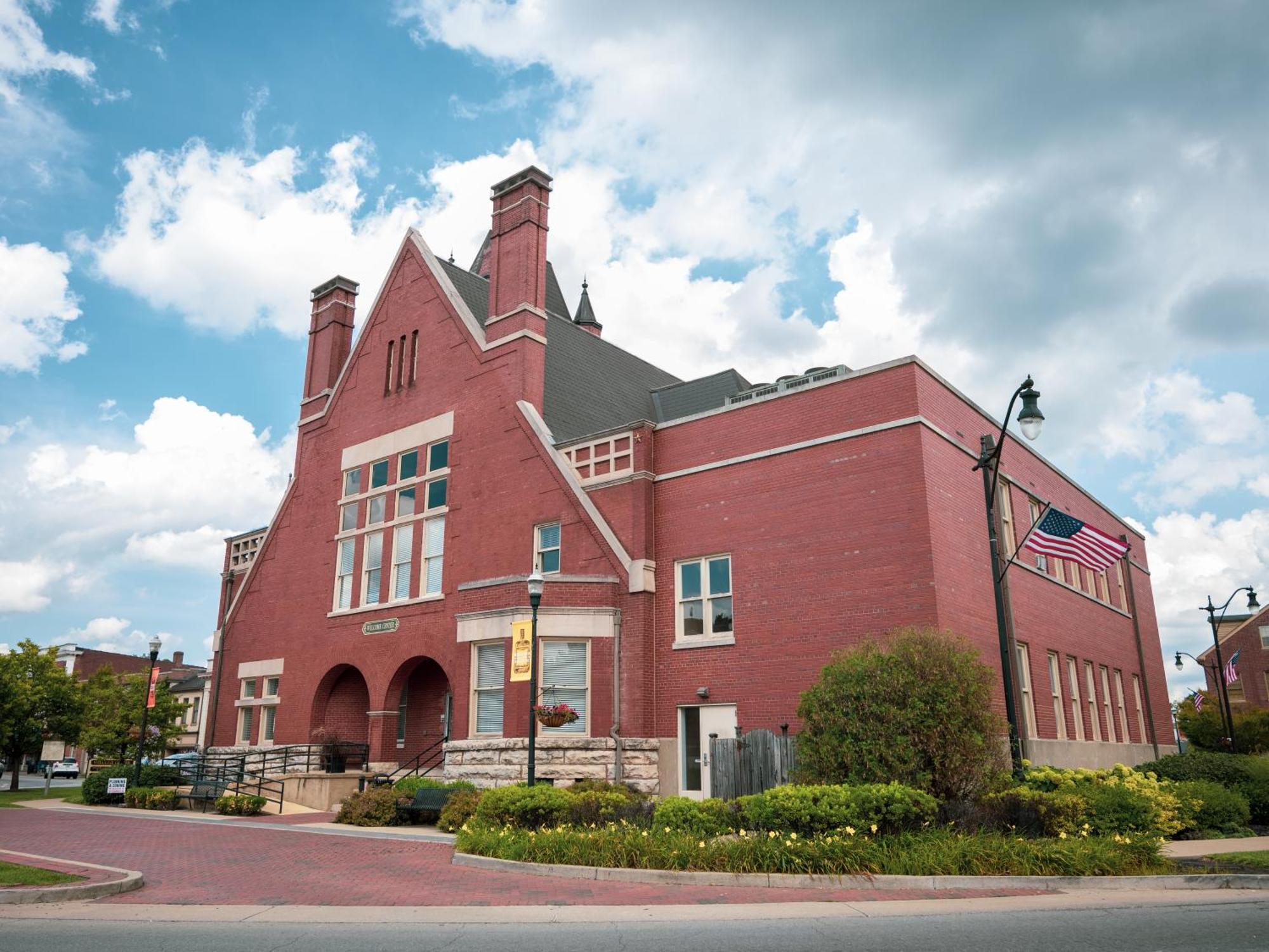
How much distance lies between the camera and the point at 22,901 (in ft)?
38.6

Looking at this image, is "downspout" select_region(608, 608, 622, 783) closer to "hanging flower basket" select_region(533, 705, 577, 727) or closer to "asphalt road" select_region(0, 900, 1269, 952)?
"hanging flower basket" select_region(533, 705, 577, 727)

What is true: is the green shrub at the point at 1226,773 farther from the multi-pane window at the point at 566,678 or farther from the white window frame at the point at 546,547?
the white window frame at the point at 546,547

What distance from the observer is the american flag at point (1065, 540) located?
2084 cm

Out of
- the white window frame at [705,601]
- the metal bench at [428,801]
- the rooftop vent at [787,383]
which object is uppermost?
the rooftop vent at [787,383]

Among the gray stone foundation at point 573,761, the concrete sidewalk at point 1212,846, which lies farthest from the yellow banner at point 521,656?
the concrete sidewalk at point 1212,846

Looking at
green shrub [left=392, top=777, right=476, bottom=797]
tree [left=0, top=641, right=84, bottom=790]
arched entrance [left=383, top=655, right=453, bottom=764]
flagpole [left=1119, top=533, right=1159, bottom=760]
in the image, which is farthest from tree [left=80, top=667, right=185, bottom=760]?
flagpole [left=1119, top=533, right=1159, bottom=760]

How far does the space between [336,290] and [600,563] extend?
19015mm

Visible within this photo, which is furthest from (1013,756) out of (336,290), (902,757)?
(336,290)

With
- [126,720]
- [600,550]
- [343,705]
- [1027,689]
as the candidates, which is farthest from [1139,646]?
[126,720]

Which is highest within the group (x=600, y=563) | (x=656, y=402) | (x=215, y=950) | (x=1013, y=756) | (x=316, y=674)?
(x=656, y=402)

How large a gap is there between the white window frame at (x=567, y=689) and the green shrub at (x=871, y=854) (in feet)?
29.6

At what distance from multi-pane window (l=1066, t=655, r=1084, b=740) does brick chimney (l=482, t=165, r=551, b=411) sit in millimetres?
16920

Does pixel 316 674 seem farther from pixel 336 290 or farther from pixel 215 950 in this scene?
pixel 215 950

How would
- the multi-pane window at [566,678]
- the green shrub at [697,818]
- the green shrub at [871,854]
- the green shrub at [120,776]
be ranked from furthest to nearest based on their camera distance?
the green shrub at [120,776] → the multi-pane window at [566,678] → the green shrub at [697,818] → the green shrub at [871,854]
